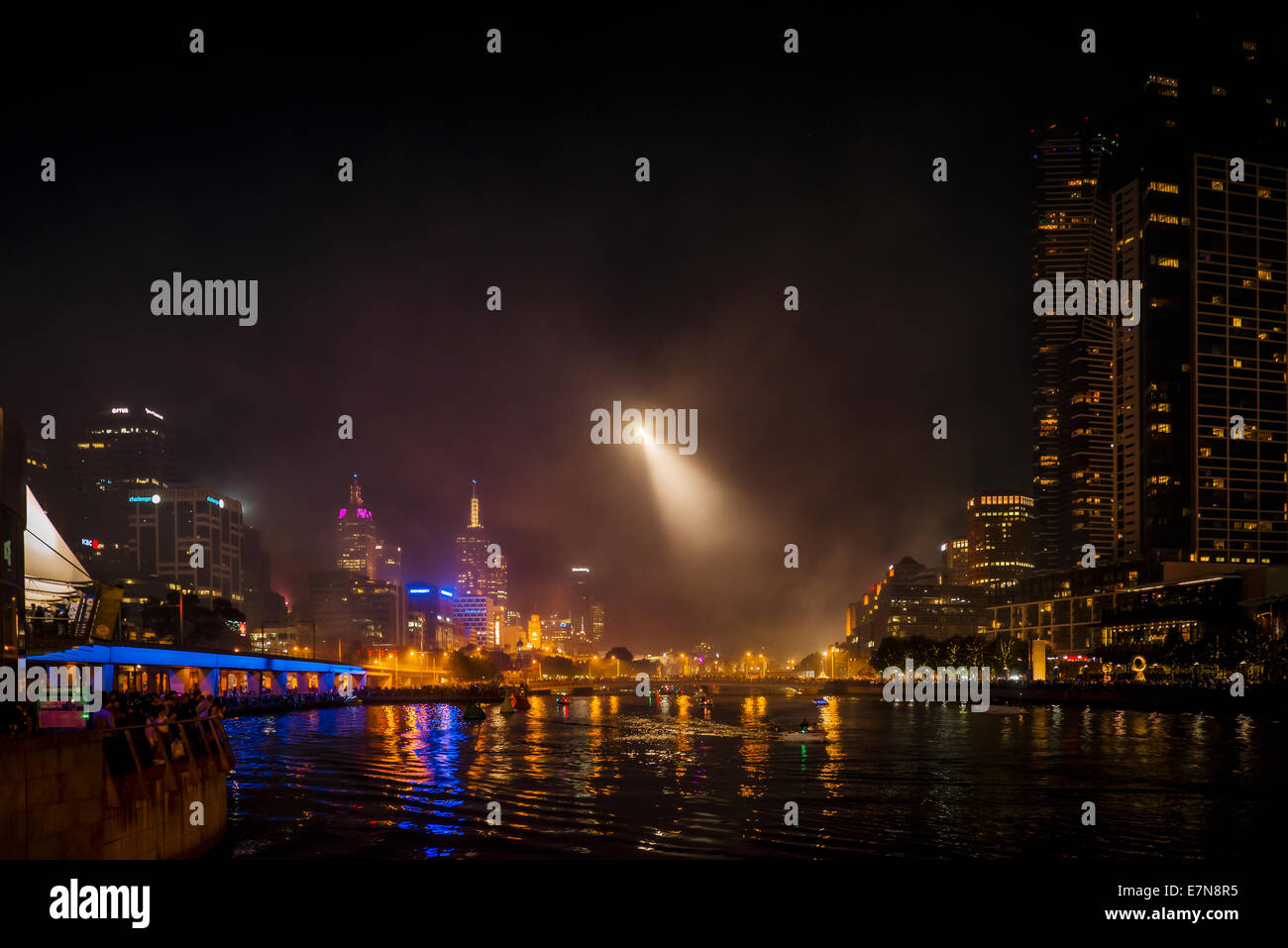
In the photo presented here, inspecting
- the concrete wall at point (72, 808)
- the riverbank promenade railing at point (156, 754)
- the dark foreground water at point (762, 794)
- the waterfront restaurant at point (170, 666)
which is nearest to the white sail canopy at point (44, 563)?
the waterfront restaurant at point (170, 666)

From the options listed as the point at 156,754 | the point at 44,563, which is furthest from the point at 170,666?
the point at 156,754

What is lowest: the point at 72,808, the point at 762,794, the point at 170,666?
the point at 170,666

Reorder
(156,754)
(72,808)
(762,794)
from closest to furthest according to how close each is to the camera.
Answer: (72,808) < (156,754) < (762,794)

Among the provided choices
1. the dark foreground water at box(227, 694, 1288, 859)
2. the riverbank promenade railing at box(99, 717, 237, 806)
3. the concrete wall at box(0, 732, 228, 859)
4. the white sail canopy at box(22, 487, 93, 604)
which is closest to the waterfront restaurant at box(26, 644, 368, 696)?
the white sail canopy at box(22, 487, 93, 604)

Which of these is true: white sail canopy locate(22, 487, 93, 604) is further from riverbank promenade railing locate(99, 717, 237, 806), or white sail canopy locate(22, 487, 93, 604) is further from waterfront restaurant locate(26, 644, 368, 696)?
riverbank promenade railing locate(99, 717, 237, 806)

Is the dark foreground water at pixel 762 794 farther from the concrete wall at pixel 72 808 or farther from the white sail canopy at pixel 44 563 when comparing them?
the white sail canopy at pixel 44 563

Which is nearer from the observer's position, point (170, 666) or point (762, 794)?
point (762, 794)

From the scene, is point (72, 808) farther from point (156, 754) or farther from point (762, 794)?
point (762, 794)

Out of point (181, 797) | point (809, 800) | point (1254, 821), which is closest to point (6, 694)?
point (181, 797)
